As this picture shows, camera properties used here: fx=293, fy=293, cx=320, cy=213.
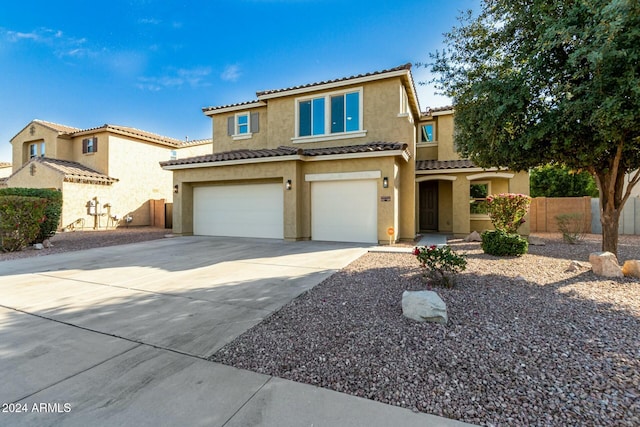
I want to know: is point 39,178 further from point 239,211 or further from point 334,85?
point 334,85

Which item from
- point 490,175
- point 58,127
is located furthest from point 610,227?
point 58,127

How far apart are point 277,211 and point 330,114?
509cm

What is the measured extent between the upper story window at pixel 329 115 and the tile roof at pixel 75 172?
46.2ft

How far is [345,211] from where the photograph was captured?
470 inches

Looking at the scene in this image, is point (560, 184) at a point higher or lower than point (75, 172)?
lower

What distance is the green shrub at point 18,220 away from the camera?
9.84 meters

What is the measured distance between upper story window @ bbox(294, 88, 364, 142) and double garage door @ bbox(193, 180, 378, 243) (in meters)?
2.75

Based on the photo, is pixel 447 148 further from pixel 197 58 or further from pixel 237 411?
pixel 237 411

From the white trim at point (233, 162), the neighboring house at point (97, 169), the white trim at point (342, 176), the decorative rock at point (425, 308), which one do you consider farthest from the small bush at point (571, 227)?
the neighboring house at point (97, 169)

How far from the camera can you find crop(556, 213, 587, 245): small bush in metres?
11.3

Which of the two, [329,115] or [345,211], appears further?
[329,115]

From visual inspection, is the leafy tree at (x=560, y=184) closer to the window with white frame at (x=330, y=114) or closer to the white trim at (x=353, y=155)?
the window with white frame at (x=330, y=114)

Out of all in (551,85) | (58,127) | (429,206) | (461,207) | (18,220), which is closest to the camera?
(551,85)

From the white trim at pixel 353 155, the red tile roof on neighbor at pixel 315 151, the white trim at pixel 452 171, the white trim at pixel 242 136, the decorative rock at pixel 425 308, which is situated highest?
the white trim at pixel 242 136
